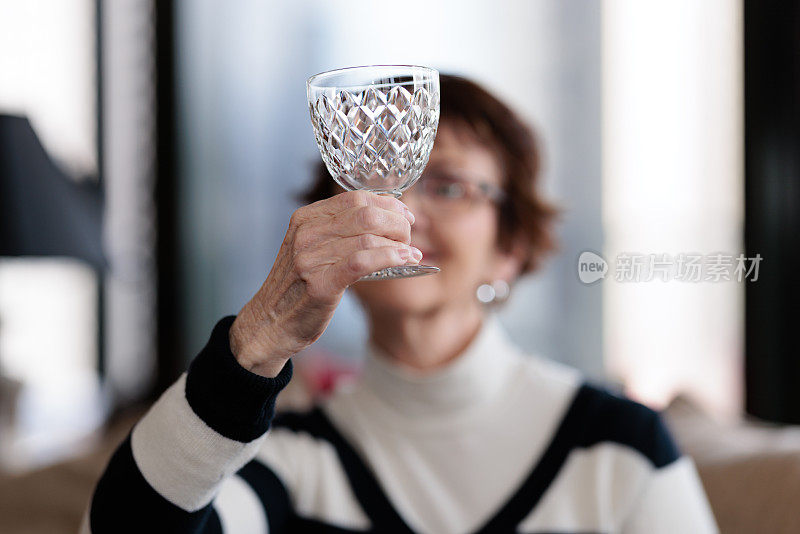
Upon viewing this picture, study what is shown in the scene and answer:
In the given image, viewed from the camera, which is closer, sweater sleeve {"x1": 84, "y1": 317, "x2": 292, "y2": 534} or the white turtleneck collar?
sweater sleeve {"x1": 84, "y1": 317, "x2": 292, "y2": 534}

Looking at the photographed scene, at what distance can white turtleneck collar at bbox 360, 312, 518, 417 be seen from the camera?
137 cm

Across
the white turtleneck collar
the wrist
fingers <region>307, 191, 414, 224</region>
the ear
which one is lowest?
the white turtleneck collar

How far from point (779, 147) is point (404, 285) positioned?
155cm

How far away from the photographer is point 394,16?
10.5ft

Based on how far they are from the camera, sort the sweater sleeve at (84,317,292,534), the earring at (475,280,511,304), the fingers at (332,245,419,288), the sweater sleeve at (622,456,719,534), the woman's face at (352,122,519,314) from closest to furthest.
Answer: the fingers at (332,245,419,288) < the sweater sleeve at (84,317,292,534) < the sweater sleeve at (622,456,719,534) < the woman's face at (352,122,519,314) < the earring at (475,280,511,304)

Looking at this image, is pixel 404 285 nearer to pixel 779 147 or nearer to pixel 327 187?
pixel 327 187

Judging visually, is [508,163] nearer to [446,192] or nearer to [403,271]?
[446,192]

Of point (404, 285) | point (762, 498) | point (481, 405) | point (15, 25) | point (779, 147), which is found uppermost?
point (15, 25)

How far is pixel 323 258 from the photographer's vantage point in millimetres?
648

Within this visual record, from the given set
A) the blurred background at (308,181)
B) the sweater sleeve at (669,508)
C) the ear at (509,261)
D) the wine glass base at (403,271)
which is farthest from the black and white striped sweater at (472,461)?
the wine glass base at (403,271)

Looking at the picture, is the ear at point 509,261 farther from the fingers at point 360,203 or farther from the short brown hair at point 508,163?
the fingers at point 360,203

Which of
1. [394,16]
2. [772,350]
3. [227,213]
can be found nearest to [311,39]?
[394,16]

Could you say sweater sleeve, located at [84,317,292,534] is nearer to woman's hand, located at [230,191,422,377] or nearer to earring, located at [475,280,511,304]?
woman's hand, located at [230,191,422,377]

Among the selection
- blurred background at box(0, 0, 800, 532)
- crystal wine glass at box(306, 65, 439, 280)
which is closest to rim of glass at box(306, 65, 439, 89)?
crystal wine glass at box(306, 65, 439, 280)
